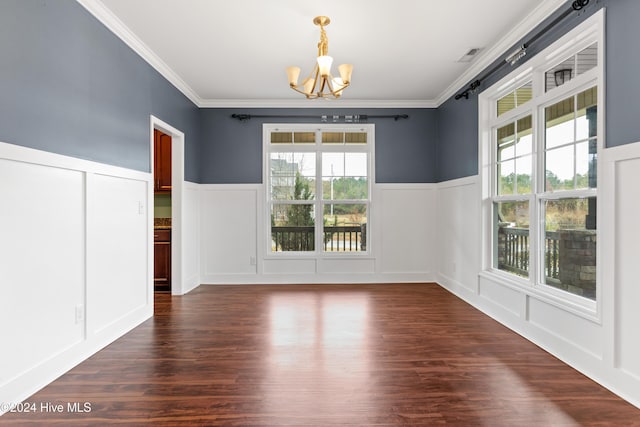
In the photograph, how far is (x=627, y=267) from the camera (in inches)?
87.4

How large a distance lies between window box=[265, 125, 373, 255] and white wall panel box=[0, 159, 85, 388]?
324cm

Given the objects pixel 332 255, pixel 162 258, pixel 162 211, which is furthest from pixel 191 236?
pixel 332 255

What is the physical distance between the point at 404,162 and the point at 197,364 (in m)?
4.20

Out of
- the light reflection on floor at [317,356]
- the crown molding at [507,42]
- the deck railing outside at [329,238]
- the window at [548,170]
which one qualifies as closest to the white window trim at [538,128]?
the window at [548,170]

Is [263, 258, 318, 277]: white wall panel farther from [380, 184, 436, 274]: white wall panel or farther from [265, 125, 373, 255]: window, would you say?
[380, 184, 436, 274]: white wall panel

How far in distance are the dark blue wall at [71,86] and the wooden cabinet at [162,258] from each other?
134cm

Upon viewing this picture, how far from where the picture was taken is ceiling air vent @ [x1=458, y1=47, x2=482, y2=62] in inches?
149

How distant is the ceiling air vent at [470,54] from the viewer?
3.77m

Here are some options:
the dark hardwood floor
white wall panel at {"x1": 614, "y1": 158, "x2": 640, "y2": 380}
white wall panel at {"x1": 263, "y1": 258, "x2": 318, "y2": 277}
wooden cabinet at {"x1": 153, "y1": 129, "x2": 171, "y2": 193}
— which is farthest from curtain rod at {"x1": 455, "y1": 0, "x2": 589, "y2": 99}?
wooden cabinet at {"x1": 153, "y1": 129, "x2": 171, "y2": 193}

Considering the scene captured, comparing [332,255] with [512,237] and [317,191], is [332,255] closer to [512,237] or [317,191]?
[317,191]

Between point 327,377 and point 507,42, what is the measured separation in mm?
3382

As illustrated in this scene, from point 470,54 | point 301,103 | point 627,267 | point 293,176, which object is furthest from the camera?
point 293,176

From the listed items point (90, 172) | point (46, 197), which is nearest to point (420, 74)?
point (90, 172)

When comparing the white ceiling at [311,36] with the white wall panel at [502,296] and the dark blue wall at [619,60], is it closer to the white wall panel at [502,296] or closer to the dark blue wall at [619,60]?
the dark blue wall at [619,60]
